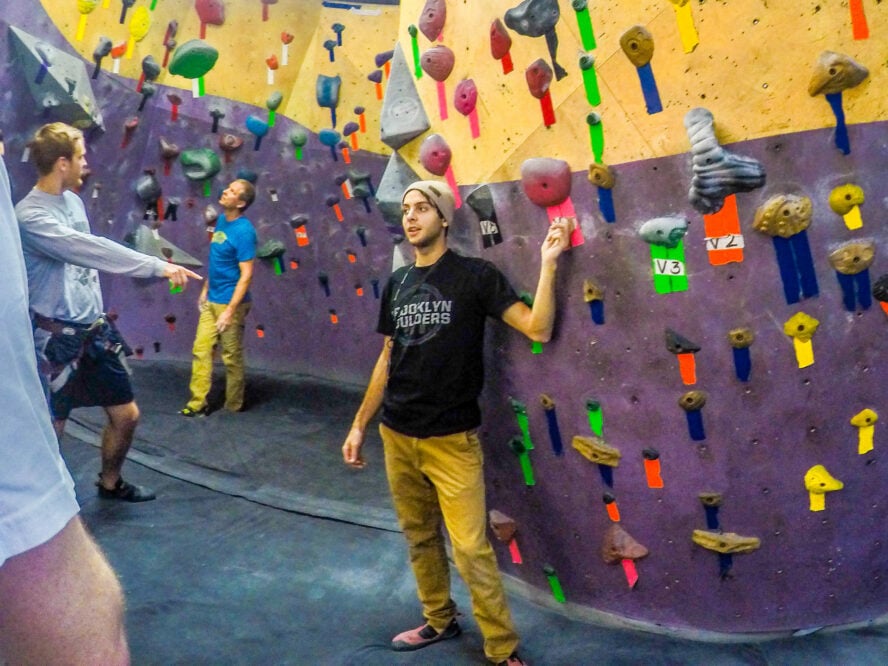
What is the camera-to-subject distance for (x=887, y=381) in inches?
72.2

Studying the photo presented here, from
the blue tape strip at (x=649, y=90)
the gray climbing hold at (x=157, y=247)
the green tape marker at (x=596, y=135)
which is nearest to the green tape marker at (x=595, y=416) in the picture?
the green tape marker at (x=596, y=135)

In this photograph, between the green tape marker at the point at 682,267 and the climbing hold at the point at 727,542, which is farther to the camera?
the climbing hold at the point at 727,542

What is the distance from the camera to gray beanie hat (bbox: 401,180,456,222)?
207 cm

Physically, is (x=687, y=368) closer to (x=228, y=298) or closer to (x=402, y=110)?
(x=402, y=110)

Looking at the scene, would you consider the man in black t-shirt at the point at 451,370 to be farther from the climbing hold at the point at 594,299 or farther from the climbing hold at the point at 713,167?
the climbing hold at the point at 713,167

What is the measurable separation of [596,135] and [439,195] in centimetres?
46

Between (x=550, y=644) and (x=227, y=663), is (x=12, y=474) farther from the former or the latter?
(x=550, y=644)

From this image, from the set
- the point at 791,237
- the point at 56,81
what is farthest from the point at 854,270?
the point at 56,81

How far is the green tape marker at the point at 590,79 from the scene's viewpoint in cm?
187

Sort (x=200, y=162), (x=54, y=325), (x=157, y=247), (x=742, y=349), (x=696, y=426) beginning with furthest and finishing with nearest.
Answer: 1. (x=157, y=247)
2. (x=200, y=162)
3. (x=54, y=325)
4. (x=696, y=426)
5. (x=742, y=349)

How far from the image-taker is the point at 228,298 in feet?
14.1

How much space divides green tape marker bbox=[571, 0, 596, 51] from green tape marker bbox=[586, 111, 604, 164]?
17 centimetres

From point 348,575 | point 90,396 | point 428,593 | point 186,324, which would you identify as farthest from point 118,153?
point 428,593

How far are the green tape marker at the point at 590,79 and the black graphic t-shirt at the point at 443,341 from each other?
526 millimetres
